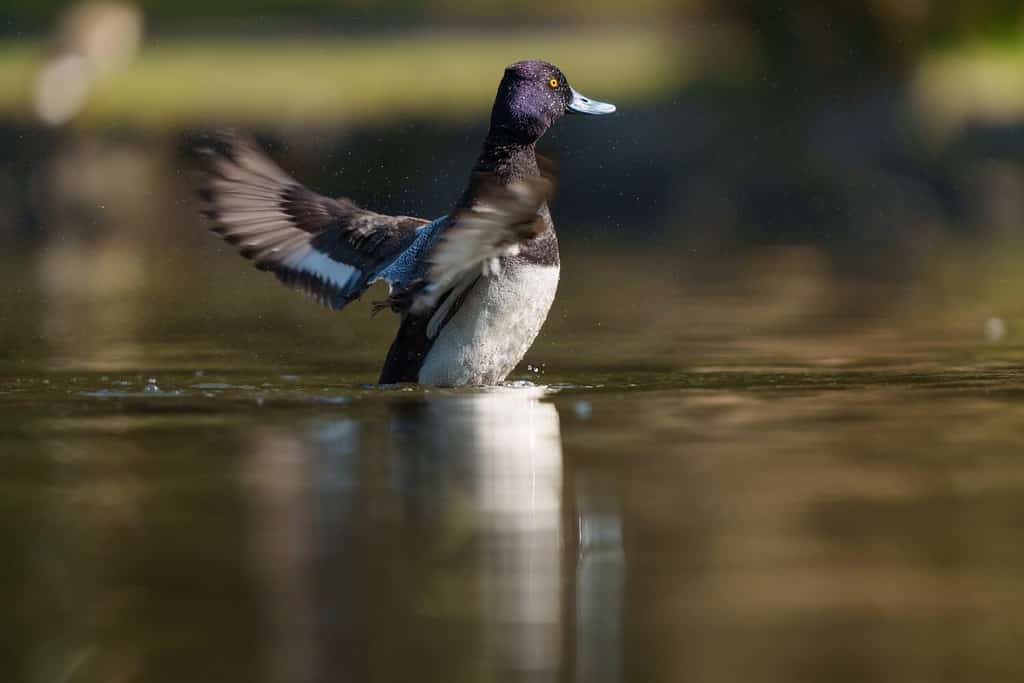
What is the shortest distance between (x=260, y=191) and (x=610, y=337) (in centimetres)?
203

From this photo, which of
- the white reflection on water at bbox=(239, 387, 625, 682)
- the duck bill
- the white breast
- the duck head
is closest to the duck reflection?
the white reflection on water at bbox=(239, 387, 625, 682)

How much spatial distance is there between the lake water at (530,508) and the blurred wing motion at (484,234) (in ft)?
1.51

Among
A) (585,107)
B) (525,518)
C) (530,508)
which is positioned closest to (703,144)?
(585,107)

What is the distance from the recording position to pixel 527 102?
342 inches

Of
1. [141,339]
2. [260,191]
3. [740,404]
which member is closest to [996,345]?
[740,404]

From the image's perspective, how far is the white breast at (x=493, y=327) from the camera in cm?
820

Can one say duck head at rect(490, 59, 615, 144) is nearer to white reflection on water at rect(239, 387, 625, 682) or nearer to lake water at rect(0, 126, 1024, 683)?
lake water at rect(0, 126, 1024, 683)

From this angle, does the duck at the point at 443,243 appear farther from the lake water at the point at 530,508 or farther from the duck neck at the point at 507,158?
the lake water at the point at 530,508

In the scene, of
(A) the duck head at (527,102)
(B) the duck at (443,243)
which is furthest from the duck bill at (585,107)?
(A) the duck head at (527,102)

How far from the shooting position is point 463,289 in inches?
325

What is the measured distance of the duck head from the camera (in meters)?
8.62

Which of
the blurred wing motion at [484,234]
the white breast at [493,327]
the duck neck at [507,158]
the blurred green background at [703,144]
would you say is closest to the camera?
the blurred wing motion at [484,234]

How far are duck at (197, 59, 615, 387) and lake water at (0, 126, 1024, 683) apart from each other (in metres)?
0.24

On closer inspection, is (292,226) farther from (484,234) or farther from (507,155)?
(484,234)
